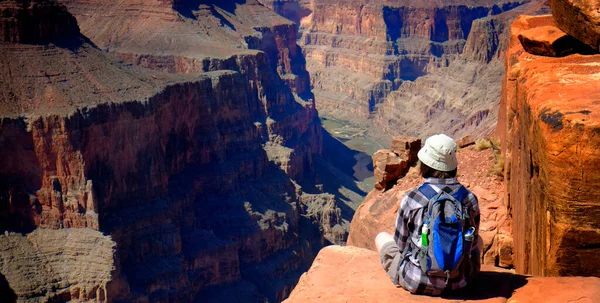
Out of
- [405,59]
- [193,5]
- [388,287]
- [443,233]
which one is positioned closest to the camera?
[443,233]

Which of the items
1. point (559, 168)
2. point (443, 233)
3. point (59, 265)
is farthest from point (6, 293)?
point (559, 168)

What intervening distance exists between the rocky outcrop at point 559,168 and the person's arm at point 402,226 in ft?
6.54

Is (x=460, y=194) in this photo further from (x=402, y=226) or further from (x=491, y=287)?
(x=491, y=287)

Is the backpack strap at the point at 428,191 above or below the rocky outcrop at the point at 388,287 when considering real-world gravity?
above

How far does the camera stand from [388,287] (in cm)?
1134

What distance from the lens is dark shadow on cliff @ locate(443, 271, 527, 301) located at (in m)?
10.9

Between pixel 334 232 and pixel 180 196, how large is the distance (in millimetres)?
12433

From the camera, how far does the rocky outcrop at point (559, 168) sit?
1050 centimetres

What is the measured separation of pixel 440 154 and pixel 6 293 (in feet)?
111

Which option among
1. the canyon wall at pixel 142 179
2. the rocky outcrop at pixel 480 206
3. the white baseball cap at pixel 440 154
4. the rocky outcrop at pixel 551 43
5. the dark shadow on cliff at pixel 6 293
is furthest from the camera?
the canyon wall at pixel 142 179

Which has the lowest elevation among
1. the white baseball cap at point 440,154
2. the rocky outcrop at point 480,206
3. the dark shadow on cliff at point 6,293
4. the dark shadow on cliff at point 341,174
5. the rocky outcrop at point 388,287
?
the dark shadow on cliff at point 341,174

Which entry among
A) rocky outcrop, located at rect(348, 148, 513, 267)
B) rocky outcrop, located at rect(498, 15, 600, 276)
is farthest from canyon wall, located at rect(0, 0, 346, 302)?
rocky outcrop, located at rect(498, 15, 600, 276)

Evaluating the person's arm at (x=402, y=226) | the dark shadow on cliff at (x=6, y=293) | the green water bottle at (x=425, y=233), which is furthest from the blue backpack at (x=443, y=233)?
the dark shadow on cliff at (x=6, y=293)

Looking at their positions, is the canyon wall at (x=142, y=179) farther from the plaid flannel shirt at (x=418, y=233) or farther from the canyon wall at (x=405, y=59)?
the canyon wall at (x=405, y=59)
